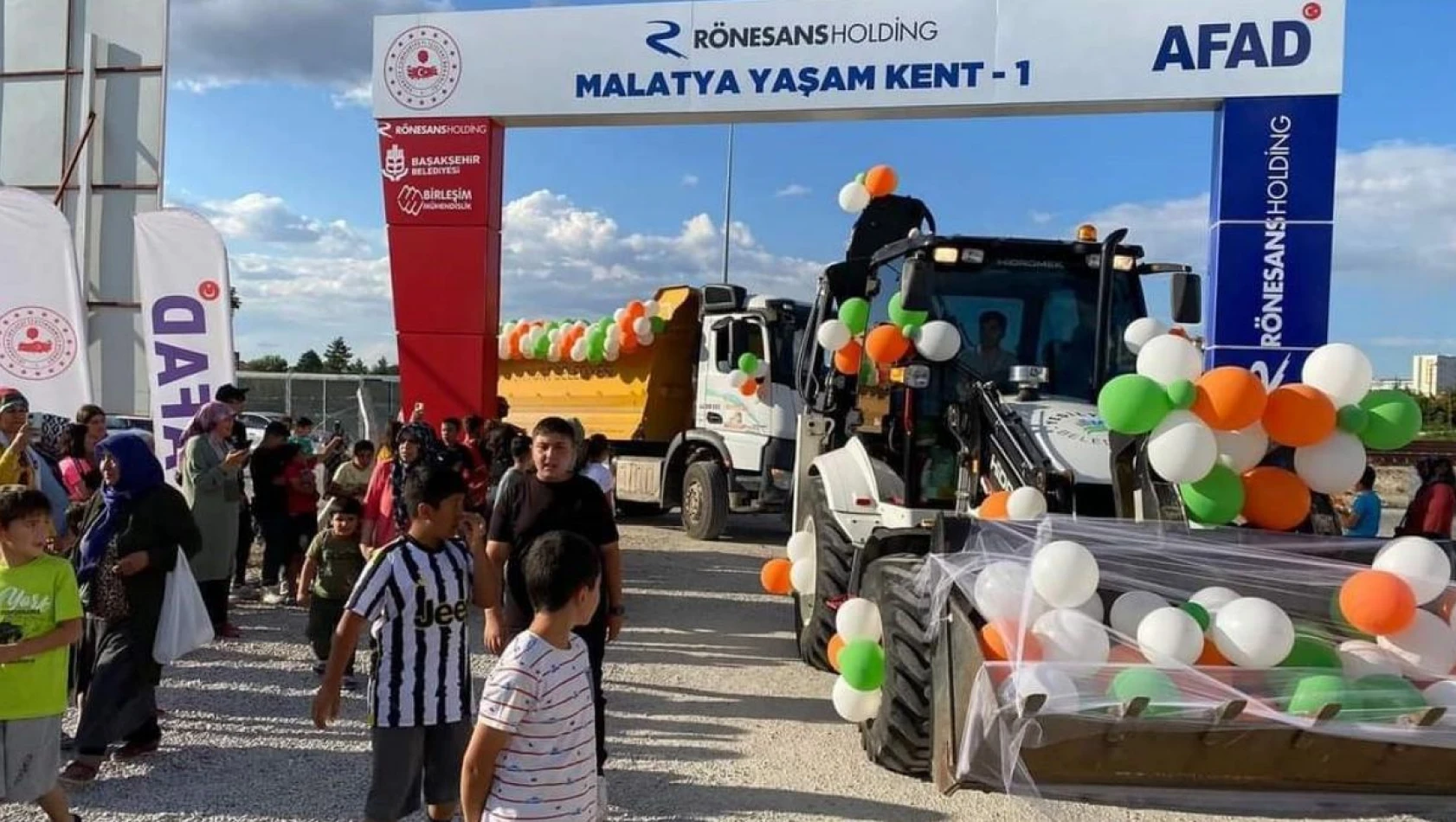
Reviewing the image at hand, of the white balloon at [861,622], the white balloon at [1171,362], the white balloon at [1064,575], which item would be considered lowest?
the white balloon at [861,622]

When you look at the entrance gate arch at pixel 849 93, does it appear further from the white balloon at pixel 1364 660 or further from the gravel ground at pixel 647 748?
the white balloon at pixel 1364 660

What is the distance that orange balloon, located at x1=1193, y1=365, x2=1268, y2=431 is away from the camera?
12.4ft

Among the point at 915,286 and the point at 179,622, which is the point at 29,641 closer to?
the point at 179,622

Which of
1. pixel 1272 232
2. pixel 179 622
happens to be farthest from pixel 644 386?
pixel 179 622

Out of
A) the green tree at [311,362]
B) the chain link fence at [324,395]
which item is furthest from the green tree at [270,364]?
the chain link fence at [324,395]

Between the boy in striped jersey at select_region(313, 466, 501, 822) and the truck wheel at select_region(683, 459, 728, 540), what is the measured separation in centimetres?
915

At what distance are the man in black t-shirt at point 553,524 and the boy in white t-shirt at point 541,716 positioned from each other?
146 centimetres

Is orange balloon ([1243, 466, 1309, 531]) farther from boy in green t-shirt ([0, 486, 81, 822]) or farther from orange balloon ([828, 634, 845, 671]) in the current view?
boy in green t-shirt ([0, 486, 81, 822])

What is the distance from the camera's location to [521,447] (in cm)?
571

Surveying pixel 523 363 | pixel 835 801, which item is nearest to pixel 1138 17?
pixel 835 801

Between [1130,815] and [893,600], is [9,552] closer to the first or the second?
[893,600]

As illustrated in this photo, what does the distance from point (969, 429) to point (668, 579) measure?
17.6 ft

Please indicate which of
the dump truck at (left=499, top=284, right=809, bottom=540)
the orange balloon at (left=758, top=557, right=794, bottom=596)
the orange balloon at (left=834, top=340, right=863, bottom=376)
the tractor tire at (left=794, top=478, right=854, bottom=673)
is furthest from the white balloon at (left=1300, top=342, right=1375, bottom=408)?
the dump truck at (left=499, top=284, right=809, bottom=540)

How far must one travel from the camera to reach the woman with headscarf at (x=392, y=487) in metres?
6.31
